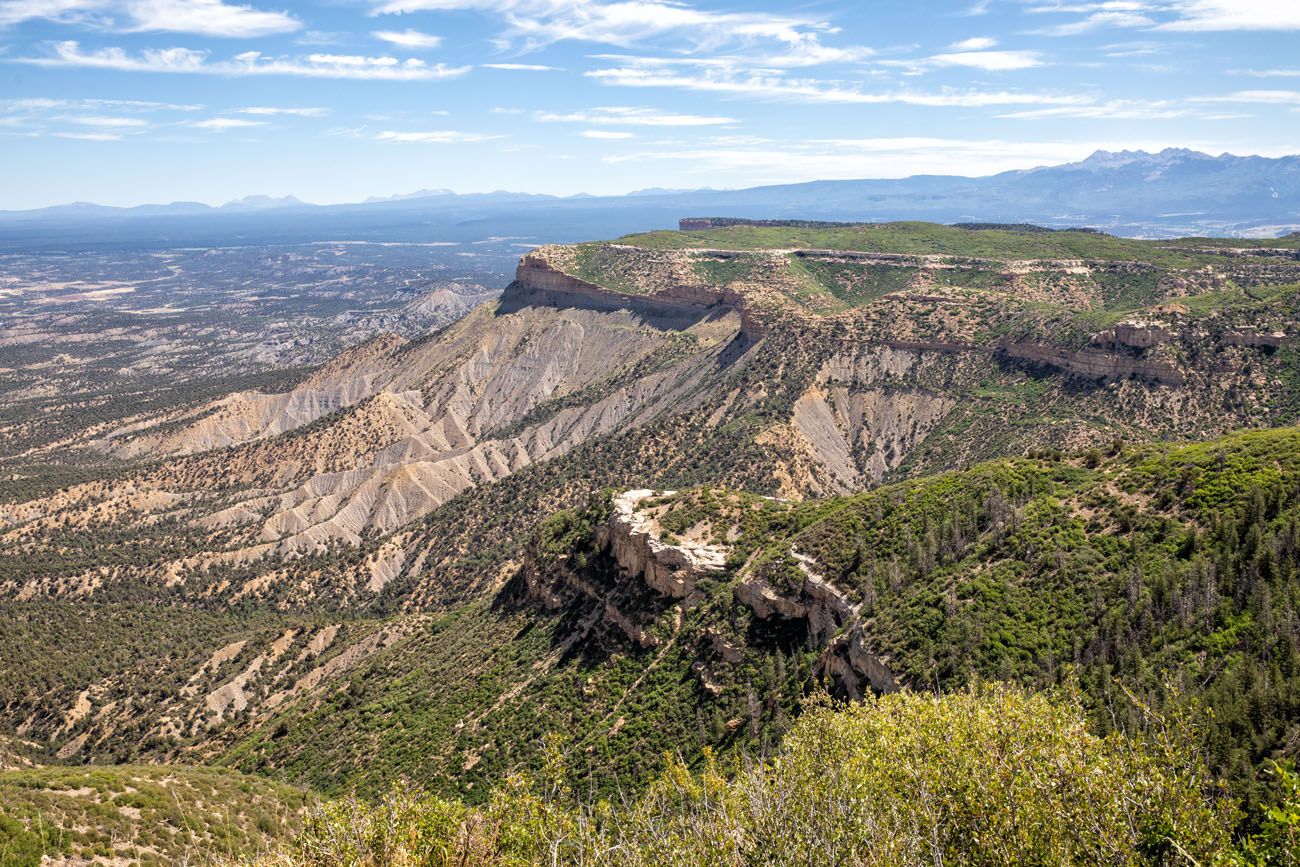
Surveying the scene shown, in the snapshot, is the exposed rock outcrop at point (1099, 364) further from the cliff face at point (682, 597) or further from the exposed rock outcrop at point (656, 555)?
the exposed rock outcrop at point (656, 555)

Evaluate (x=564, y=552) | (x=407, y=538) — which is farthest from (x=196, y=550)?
(x=564, y=552)

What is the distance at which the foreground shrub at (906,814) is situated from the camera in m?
17.2

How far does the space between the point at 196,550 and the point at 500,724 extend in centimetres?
6281

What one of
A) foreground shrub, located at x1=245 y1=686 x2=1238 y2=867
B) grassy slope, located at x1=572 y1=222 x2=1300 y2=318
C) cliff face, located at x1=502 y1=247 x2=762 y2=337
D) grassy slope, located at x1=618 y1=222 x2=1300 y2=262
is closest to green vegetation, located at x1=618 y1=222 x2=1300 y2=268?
grassy slope, located at x1=618 y1=222 x2=1300 y2=262

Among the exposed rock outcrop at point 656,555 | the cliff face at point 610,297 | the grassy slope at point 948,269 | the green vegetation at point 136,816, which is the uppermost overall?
the grassy slope at point 948,269

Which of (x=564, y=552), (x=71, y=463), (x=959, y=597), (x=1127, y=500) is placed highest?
(x=1127, y=500)

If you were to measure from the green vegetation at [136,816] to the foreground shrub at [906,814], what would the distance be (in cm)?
965

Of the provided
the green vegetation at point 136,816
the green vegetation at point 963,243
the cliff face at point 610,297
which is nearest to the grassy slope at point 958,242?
the green vegetation at point 963,243

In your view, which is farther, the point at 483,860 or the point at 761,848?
the point at 483,860

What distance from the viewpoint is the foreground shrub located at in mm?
17156

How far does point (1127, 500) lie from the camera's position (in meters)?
38.7

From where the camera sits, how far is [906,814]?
63.5 ft

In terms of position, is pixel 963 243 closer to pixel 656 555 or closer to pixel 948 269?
pixel 948 269

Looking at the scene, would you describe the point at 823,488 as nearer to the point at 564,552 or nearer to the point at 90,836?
the point at 564,552
